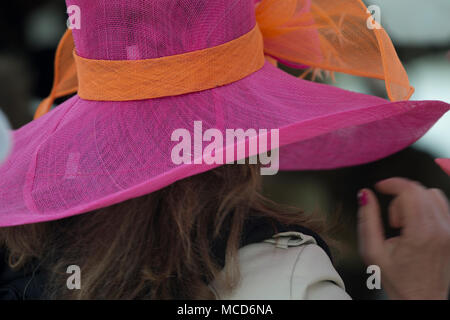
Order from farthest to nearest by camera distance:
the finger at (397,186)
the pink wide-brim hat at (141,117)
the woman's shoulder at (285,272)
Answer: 1. the finger at (397,186)
2. the pink wide-brim hat at (141,117)
3. the woman's shoulder at (285,272)

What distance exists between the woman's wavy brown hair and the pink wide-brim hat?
6cm

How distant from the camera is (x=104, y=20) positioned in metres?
0.99

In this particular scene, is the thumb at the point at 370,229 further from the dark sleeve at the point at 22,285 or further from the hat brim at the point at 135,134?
the dark sleeve at the point at 22,285

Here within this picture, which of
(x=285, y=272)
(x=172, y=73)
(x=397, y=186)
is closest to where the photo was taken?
(x=285, y=272)

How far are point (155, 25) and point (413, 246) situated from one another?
654 millimetres

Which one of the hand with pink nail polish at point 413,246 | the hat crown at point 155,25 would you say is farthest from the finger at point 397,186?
the hat crown at point 155,25

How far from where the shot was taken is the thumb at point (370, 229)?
1.04m

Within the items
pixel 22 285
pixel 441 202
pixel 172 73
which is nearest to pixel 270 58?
pixel 172 73

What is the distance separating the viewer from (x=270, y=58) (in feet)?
4.66

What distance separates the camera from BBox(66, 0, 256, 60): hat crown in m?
0.96

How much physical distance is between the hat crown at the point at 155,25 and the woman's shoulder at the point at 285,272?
401 millimetres
